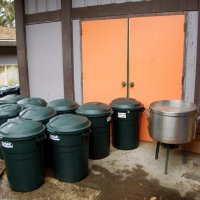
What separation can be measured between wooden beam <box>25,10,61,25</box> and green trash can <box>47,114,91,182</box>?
9.04 feet

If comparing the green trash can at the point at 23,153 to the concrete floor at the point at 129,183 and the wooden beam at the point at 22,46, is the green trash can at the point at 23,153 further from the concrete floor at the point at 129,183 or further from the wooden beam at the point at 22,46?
the wooden beam at the point at 22,46

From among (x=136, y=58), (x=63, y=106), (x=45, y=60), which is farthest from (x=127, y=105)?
(x=45, y=60)

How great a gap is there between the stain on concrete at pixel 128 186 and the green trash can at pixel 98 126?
0.37m

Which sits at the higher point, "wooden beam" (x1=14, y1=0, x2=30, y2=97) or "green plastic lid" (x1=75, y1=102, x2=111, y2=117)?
"wooden beam" (x1=14, y1=0, x2=30, y2=97)

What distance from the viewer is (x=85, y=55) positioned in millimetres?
5234

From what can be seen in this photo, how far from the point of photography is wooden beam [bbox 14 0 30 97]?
5863mm

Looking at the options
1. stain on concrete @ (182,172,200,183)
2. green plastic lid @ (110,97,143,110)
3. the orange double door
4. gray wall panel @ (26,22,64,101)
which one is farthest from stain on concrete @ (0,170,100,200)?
gray wall panel @ (26,22,64,101)

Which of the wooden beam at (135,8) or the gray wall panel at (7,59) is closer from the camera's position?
the wooden beam at (135,8)

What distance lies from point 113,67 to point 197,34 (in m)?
1.59

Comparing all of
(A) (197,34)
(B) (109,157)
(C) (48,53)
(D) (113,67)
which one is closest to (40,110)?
(B) (109,157)

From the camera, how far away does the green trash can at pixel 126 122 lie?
4.43 metres

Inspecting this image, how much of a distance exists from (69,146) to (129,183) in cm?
97

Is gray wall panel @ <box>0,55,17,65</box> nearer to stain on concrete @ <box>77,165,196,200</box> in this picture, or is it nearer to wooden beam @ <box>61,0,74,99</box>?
wooden beam @ <box>61,0,74,99</box>

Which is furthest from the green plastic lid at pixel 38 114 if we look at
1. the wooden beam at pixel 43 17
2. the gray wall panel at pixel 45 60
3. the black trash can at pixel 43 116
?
the wooden beam at pixel 43 17
